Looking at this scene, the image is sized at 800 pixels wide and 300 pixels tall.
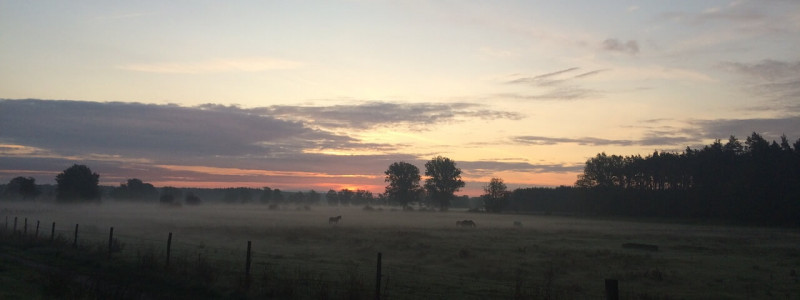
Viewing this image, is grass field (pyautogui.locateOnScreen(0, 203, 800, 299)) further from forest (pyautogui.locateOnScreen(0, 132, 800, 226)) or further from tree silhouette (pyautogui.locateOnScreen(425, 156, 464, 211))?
tree silhouette (pyautogui.locateOnScreen(425, 156, 464, 211))

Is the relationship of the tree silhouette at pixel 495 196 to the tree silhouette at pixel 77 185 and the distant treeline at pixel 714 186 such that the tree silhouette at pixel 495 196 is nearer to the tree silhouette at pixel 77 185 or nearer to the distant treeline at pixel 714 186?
the distant treeline at pixel 714 186

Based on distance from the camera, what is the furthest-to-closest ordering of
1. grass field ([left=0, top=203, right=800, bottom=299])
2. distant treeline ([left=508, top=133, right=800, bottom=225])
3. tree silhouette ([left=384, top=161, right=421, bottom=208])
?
tree silhouette ([left=384, top=161, right=421, bottom=208])
distant treeline ([left=508, top=133, right=800, bottom=225])
grass field ([left=0, top=203, right=800, bottom=299])

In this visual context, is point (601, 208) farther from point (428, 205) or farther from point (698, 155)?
point (428, 205)

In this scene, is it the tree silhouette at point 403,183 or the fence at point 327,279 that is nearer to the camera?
the fence at point 327,279

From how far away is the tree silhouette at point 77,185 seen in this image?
124 metres

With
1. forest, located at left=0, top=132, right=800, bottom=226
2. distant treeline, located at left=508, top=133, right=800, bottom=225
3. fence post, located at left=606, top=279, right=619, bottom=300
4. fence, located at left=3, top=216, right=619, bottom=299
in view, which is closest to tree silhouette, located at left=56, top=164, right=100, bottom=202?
forest, located at left=0, top=132, right=800, bottom=226

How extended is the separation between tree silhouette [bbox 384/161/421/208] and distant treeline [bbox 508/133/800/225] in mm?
46539

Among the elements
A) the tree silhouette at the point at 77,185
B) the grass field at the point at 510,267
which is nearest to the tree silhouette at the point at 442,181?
the tree silhouette at the point at 77,185

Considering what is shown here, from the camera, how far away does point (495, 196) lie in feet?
464

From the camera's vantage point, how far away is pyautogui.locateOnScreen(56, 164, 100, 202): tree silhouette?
124188mm

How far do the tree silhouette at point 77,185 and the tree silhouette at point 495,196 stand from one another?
106 m

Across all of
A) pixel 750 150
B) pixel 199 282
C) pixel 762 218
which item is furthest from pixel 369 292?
pixel 750 150

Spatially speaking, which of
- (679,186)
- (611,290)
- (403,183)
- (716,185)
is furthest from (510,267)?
(403,183)

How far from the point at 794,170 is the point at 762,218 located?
9406 mm
